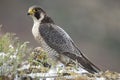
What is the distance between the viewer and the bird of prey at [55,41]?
7.56 metres

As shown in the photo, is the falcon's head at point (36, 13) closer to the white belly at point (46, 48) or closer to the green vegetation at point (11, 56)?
the white belly at point (46, 48)

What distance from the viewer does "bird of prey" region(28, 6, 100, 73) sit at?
24.8 feet

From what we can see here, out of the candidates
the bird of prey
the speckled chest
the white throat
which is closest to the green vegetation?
the bird of prey

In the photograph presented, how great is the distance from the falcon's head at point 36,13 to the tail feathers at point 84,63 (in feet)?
2.24

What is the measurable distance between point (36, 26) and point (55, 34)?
0.86 feet

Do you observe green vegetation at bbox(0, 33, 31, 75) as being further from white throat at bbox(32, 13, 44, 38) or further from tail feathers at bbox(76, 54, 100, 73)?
white throat at bbox(32, 13, 44, 38)

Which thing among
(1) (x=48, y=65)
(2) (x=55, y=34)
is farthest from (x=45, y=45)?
(1) (x=48, y=65)

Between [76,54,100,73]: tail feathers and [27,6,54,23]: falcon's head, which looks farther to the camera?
[27,6,54,23]: falcon's head

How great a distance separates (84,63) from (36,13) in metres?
1.08

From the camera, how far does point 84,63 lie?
288 inches

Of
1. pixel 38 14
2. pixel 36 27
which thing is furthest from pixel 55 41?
pixel 38 14

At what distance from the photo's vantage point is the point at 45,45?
Result: 7910mm

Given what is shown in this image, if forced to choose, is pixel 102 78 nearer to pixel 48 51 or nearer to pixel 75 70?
pixel 75 70

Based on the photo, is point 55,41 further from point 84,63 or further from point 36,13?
point 84,63
